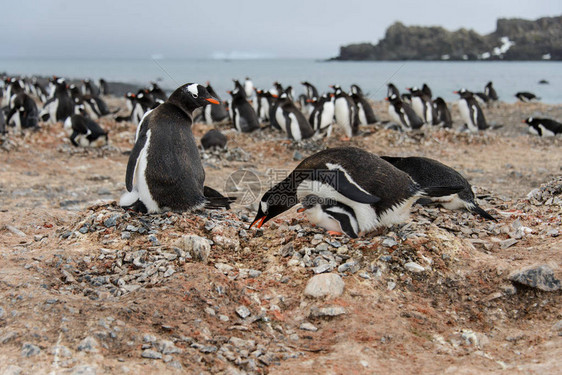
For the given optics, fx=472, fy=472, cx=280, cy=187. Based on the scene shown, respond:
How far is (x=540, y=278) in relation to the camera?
314 centimetres

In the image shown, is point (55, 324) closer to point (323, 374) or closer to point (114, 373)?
point (114, 373)

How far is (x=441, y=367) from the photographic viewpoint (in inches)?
95.6

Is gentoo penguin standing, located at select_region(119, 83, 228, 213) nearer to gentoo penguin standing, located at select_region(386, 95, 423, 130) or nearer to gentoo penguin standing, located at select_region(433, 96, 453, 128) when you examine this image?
gentoo penguin standing, located at select_region(386, 95, 423, 130)

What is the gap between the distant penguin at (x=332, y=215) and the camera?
3.85 m

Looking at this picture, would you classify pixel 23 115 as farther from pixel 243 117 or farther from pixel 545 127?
pixel 545 127

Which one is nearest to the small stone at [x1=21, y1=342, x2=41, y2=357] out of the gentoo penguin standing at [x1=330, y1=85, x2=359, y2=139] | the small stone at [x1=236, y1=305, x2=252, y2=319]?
the small stone at [x1=236, y1=305, x2=252, y2=319]

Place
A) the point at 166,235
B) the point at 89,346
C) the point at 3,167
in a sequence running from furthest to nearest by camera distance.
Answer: the point at 3,167
the point at 166,235
the point at 89,346

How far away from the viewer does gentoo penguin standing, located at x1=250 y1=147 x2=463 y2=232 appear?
3.69 metres

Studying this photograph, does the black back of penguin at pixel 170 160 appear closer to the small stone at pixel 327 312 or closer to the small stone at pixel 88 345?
the small stone at pixel 327 312

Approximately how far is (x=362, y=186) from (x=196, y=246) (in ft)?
4.44

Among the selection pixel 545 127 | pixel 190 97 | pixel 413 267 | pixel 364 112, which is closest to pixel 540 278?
pixel 413 267

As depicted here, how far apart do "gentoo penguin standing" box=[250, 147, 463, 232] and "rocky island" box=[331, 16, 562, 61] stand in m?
93.3

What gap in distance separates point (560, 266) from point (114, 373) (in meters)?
2.97

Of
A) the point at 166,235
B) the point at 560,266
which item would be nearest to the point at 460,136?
the point at 560,266
